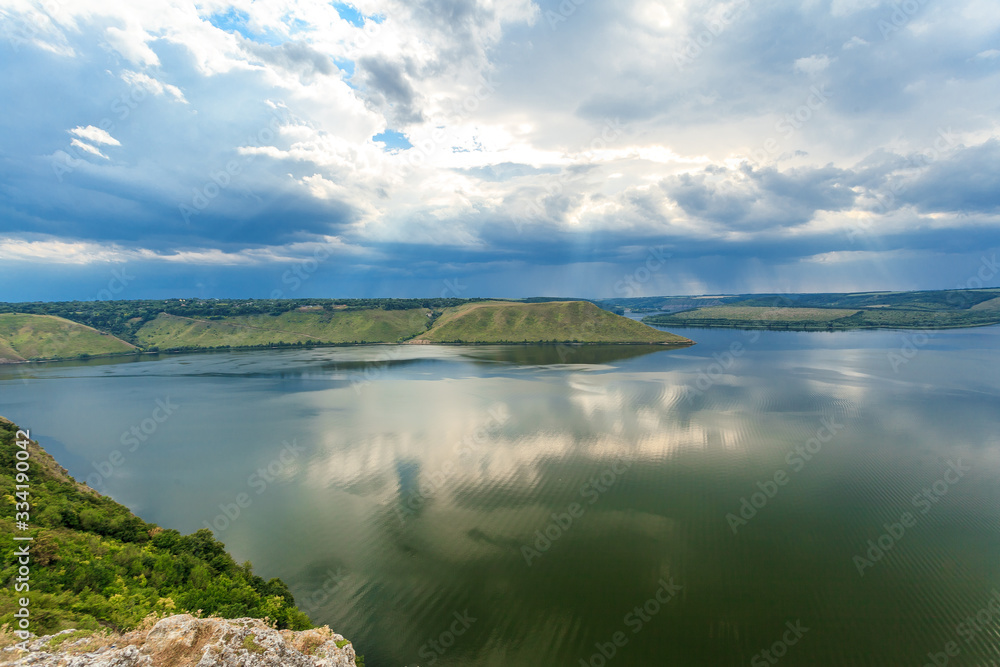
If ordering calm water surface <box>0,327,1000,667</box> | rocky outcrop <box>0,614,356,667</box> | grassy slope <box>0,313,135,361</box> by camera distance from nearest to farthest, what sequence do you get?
rocky outcrop <box>0,614,356,667</box> < calm water surface <box>0,327,1000,667</box> < grassy slope <box>0,313,135,361</box>

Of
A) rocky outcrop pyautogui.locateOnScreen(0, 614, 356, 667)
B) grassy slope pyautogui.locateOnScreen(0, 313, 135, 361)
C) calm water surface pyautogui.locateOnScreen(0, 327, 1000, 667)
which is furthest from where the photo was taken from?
grassy slope pyautogui.locateOnScreen(0, 313, 135, 361)


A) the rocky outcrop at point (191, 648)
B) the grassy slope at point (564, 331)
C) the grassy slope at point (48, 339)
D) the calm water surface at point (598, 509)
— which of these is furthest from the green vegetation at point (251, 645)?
the grassy slope at point (48, 339)

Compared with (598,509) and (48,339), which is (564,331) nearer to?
(598,509)

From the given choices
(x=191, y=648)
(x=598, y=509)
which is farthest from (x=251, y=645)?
(x=598, y=509)

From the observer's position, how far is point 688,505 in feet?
113

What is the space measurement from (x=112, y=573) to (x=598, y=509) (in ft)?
101

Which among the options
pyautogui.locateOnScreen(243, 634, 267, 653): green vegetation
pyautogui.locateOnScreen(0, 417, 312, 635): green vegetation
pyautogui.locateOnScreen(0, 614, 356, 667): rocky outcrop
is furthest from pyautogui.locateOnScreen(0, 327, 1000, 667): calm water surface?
pyautogui.locateOnScreen(243, 634, 267, 653): green vegetation

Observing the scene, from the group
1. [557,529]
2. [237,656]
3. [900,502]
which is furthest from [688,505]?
[237,656]

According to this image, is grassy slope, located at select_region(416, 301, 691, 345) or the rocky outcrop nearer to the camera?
the rocky outcrop

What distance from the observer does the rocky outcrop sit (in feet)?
39.9

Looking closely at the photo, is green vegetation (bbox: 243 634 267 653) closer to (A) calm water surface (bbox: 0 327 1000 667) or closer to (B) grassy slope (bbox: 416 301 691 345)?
(A) calm water surface (bbox: 0 327 1000 667)

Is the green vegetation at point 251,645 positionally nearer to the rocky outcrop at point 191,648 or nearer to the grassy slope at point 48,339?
the rocky outcrop at point 191,648

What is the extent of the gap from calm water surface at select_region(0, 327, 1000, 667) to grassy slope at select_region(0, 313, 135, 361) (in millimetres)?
100535

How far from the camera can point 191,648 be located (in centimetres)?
1396
